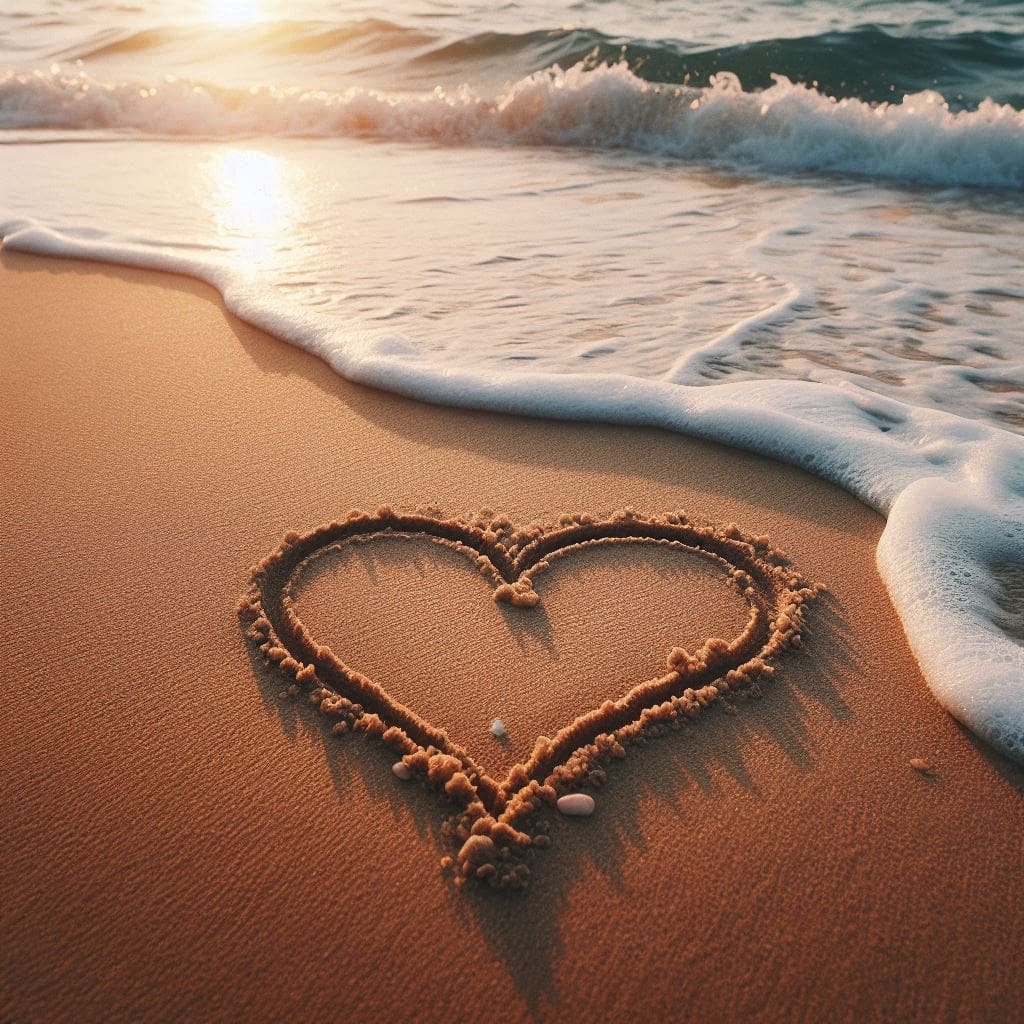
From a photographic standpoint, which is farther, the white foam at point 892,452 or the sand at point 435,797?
the white foam at point 892,452

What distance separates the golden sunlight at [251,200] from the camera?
13.6ft

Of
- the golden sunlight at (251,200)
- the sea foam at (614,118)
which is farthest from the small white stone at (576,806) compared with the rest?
the sea foam at (614,118)

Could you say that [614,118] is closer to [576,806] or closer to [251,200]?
[251,200]

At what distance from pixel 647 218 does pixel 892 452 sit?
9.31 feet

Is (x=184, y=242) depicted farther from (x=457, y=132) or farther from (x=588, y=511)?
(x=457, y=132)

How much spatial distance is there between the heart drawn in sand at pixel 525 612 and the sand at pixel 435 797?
0.04 metres

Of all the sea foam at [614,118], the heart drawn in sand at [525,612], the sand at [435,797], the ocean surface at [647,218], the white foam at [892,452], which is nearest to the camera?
the sand at [435,797]

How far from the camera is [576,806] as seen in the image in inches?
53.6

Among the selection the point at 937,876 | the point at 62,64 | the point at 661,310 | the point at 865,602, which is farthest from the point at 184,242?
the point at 62,64

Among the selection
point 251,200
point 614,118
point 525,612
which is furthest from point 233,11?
point 525,612

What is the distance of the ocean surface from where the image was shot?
7.82 feet

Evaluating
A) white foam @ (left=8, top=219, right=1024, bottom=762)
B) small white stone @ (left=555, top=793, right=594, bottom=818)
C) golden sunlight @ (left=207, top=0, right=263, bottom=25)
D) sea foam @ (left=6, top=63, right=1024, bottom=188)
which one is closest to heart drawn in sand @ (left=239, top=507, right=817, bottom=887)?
small white stone @ (left=555, top=793, right=594, bottom=818)

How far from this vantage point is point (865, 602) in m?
1.84

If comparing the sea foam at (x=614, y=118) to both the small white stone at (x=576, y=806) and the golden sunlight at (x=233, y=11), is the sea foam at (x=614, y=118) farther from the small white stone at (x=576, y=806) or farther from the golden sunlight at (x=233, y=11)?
the small white stone at (x=576, y=806)
